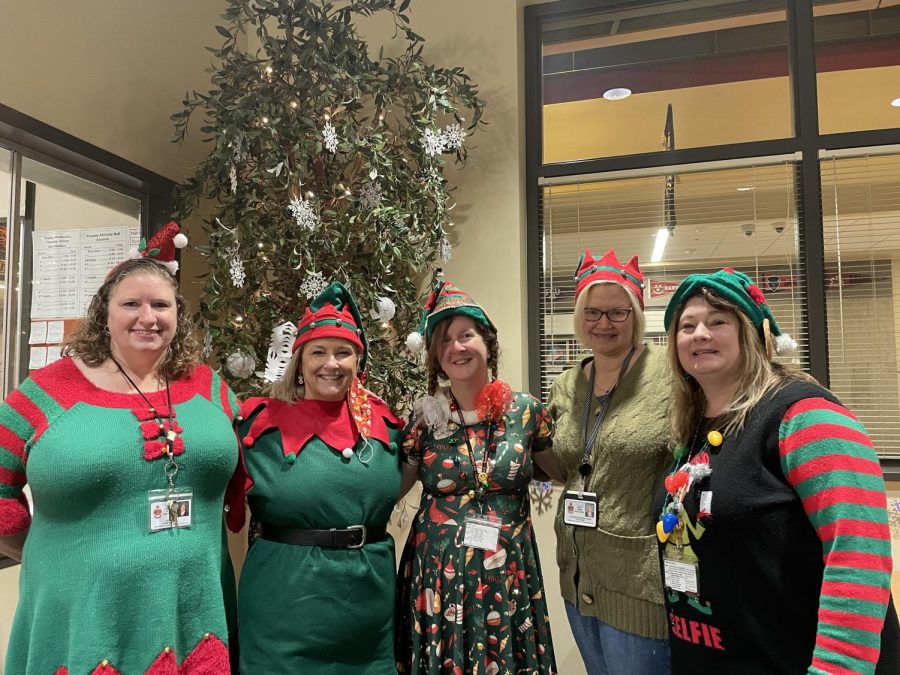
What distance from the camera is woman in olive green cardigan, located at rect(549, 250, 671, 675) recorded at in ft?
5.73

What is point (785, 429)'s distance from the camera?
1259 millimetres

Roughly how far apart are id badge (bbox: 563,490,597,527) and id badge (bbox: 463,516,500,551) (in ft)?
0.71

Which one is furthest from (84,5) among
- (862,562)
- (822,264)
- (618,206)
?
(822,264)

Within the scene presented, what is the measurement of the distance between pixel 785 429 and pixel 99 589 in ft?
5.26

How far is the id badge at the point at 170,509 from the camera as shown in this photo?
1589 millimetres

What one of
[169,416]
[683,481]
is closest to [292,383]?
[169,416]

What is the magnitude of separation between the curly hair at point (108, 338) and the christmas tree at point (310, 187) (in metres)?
0.68

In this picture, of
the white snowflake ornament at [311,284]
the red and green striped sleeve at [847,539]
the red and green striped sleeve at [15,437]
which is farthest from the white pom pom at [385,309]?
the red and green striped sleeve at [847,539]

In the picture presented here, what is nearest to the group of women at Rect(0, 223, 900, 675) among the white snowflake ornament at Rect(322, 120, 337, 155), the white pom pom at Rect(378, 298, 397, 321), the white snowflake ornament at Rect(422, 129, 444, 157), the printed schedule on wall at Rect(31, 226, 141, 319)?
the white pom pom at Rect(378, 298, 397, 321)

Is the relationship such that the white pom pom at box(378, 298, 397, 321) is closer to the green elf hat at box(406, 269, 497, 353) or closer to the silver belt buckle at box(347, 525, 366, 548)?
the green elf hat at box(406, 269, 497, 353)

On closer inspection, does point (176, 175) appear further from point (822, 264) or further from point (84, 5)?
point (822, 264)

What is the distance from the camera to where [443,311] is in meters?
2.06

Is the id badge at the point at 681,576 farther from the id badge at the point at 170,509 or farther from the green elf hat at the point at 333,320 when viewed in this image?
the id badge at the point at 170,509

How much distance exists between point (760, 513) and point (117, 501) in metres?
1.49
